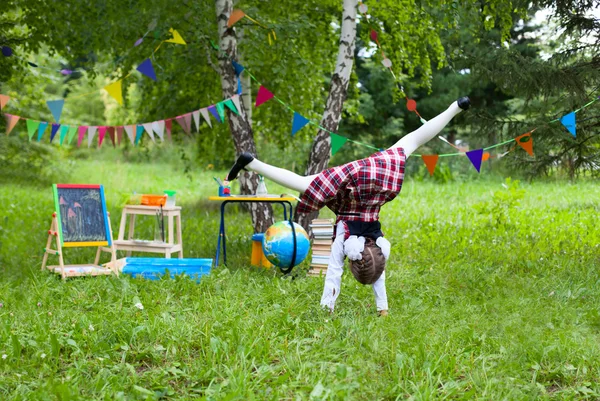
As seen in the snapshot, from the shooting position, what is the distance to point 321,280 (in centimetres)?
618

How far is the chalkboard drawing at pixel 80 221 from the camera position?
679cm

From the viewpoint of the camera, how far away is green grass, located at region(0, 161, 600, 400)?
3.71m

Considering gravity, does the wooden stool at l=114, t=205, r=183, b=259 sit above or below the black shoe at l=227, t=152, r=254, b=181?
below

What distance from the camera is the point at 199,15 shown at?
8.35 meters

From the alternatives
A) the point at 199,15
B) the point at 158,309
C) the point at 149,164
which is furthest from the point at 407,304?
the point at 149,164

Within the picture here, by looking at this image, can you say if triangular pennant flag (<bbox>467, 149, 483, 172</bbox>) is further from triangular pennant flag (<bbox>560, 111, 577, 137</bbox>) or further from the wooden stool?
the wooden stool

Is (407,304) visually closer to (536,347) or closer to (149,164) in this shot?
(536,347)

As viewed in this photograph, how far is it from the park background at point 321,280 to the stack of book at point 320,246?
33 centimetres

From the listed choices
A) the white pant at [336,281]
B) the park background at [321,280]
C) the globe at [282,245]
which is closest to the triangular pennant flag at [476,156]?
the park background at [321,280]

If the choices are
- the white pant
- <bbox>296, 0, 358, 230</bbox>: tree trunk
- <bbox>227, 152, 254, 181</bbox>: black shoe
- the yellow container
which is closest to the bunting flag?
<bbox>296, 0, 358, 230</bbox>: tree trunk

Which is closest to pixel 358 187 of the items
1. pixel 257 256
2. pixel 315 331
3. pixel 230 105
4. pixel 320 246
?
pixel 315 331

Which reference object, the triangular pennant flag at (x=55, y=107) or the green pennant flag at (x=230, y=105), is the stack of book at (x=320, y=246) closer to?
the green pennant flag at (x=230, y=105)

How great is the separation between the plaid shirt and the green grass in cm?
84

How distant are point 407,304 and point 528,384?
1.68 meters
